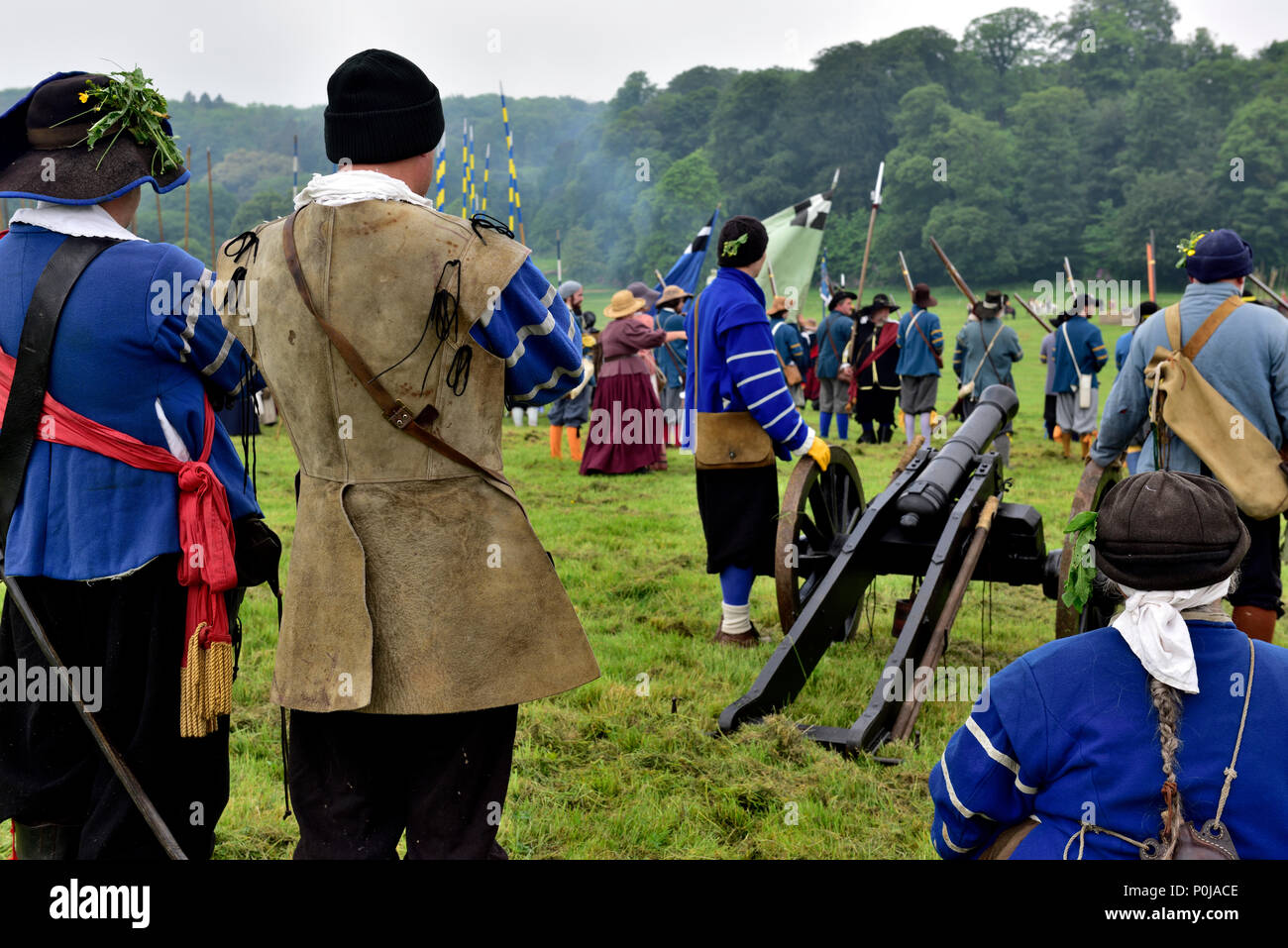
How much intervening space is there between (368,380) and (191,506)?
0.66 meters

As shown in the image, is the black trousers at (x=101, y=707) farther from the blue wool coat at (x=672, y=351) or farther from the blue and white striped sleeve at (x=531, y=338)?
the blue wool coat at (x=672, y=351)

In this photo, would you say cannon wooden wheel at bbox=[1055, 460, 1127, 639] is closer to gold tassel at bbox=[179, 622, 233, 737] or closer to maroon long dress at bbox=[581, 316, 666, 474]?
gold tassel at bbox=[179, 622, 233, 737]

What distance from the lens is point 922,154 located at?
5416 cm

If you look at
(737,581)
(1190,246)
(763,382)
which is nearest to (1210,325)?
(1190,246)

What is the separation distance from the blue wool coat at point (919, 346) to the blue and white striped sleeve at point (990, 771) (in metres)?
11.0

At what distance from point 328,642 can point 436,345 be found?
2.05 ft

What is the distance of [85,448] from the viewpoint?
2520 mm

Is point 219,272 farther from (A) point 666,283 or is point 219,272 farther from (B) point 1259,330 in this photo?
(A) point 666,283

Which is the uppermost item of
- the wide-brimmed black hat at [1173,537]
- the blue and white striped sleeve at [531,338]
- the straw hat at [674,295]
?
the straw hat at [674,295]

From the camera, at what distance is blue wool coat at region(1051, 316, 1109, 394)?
12016 millimetres

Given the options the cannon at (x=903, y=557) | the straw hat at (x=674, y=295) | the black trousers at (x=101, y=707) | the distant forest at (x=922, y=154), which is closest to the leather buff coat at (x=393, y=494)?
the black trousers at (x=101, y=707)

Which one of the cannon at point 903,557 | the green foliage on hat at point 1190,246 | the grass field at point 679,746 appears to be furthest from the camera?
the green foliage on hat at point 1190,246

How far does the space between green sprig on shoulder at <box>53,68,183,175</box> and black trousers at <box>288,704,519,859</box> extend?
1375 mm

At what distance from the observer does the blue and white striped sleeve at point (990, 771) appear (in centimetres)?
188
